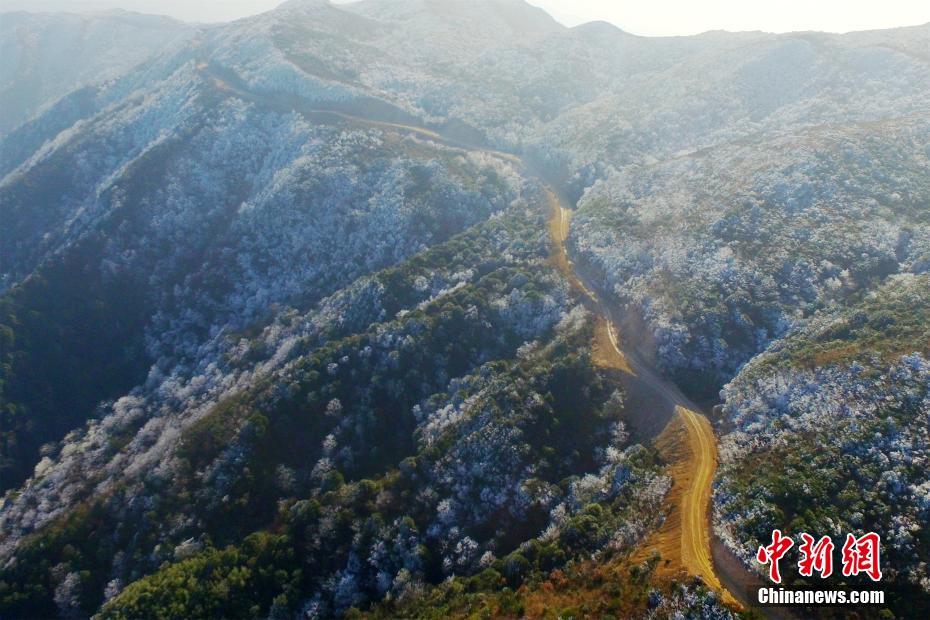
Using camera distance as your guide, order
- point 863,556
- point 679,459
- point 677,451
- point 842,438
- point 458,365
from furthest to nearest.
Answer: point 458,365 → point 677,451 → point 679,459 → point 842,438 → point 863,556

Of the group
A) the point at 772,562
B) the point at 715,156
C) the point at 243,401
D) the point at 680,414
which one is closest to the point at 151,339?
the point at 243,401

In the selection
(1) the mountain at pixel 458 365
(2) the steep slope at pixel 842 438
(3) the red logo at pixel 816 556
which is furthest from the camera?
(1) the mountain at pixel 458 365

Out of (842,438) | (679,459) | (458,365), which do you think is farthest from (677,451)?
(458,365)

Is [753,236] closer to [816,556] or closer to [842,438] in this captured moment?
[842,438]

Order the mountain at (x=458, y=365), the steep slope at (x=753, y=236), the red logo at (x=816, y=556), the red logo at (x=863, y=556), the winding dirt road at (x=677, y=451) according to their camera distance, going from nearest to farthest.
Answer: the red logo at (x=863, y=556) → the red logo at (x=816, y=556) → the winding dirt road at (x=677, y=451) → the mountain at (x=458, y=365) → the steep slope at (x=753, y=236)

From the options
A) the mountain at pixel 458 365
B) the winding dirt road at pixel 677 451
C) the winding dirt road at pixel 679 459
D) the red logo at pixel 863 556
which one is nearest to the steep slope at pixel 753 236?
the mountain at pixel 458 365

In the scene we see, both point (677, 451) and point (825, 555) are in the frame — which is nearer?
point (825, 555)

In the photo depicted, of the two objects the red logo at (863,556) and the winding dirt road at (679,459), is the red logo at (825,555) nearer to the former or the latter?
the red logo at (863,556)

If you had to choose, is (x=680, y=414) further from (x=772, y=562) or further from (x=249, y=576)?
(x=249, y=576)

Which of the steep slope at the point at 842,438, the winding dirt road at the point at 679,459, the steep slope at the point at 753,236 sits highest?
the steep slope at the point at 753,236
